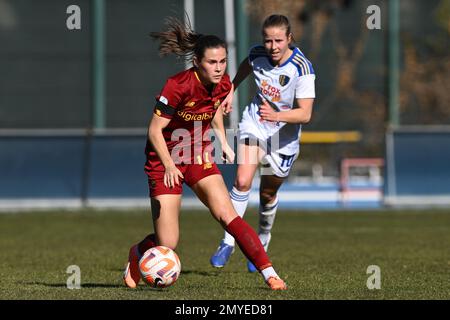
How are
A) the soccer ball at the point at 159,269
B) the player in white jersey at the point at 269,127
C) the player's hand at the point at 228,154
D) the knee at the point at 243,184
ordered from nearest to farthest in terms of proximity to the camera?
the soccer ball at the point at 159,269, the player's hand at the point at 228,154, the player in white jersey at the point at 269,127, the knee at the point at 243,184

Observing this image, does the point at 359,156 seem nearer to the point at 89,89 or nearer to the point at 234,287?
the point at 89,89

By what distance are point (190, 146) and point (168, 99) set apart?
Answer: 558 millimetres

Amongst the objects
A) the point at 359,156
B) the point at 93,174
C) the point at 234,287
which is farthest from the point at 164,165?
the point at 359,156

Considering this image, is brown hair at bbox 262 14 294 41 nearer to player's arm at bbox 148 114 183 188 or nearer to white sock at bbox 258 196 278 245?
player's arm at bbox 148 114 183 188

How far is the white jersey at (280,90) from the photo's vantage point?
9.64m

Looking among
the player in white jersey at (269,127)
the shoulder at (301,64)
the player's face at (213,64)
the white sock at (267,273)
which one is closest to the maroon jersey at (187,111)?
the player's face at (213,64)

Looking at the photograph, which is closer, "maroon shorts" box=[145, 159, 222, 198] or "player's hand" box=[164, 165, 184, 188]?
"player's hand" box=[164, 165, 184, 188]

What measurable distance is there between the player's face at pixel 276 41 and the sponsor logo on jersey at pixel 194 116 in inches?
52.0

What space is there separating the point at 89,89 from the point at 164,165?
53.7 feet

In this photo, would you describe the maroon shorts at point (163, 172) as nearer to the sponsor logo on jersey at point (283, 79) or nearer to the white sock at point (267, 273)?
the white sock at point (267, 273)

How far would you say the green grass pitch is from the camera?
7.90m

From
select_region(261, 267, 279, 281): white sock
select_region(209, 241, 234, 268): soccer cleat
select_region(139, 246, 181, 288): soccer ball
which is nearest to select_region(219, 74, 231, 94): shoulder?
select_region(139, 246, 181, 288): soccer ball

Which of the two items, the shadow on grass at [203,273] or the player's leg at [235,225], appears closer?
the player's leg at [235,225]

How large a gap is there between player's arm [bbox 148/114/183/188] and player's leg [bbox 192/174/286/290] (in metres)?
0.27
